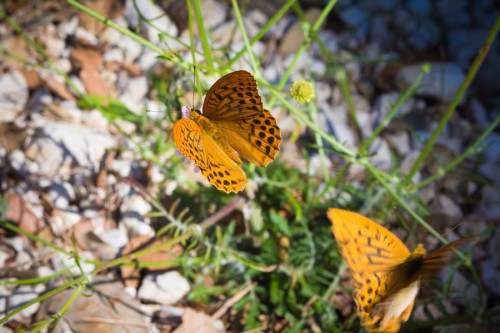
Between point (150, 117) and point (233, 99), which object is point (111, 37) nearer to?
point (150, 117)

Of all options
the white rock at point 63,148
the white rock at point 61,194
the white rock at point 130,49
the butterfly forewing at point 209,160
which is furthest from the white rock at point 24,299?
the white rock at point 130,49

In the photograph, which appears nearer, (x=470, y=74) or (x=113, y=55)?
(x=470, y=74)

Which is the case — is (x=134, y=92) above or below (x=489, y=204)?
above

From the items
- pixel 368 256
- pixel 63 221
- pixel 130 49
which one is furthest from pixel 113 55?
pixel 368 256

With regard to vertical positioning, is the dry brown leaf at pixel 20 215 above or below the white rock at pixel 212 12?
below

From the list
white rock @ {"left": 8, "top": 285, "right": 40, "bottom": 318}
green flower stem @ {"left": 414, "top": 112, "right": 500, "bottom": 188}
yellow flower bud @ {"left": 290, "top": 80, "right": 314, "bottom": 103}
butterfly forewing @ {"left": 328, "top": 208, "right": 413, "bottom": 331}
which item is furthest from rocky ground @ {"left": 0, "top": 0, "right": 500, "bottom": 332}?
butterfly forewing @ {"left": 328, "top": 208, "right": 413, "bottom": 331}

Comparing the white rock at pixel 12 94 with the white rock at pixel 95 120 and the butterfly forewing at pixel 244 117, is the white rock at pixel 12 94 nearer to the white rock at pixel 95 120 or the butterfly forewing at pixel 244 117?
the white rock at pixel 95 120

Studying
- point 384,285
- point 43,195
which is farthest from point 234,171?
point 43,195
